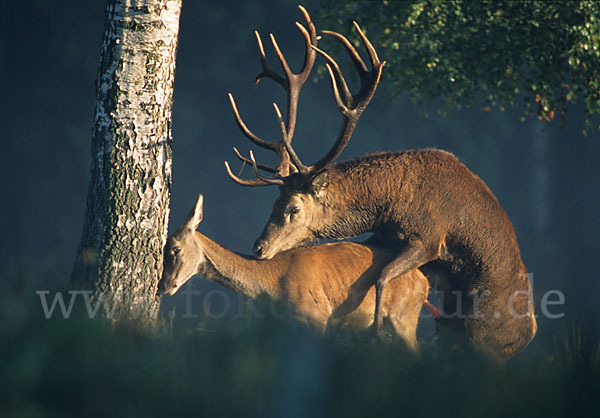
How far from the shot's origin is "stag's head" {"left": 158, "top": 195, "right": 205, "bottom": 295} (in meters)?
5.10

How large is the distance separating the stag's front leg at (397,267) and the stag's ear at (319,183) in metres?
0.69

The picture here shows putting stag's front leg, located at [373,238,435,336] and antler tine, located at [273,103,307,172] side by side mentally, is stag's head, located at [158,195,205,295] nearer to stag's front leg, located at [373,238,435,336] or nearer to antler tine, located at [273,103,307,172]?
antler tine, located at [273,103,307,172]

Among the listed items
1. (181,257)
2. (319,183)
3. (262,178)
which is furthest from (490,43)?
(181,257)

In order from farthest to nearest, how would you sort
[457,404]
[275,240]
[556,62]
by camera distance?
[556,62] → [275,240] → [457,404]

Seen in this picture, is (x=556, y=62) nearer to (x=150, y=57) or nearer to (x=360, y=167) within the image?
(x=360, y=167)

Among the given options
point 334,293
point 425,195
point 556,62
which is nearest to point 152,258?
point 334,293

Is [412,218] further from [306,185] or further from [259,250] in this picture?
[259,250]

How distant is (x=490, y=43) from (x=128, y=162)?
4567 mm

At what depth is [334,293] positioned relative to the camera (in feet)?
17.7

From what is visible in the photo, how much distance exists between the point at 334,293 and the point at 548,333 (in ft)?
4.65

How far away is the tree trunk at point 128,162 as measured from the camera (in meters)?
4.38

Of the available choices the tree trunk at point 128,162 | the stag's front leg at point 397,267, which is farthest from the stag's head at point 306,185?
the tree trunk at point 128,162

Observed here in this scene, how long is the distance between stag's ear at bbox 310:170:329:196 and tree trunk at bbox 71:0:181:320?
1225 millimetres

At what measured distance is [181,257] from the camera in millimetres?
5137
